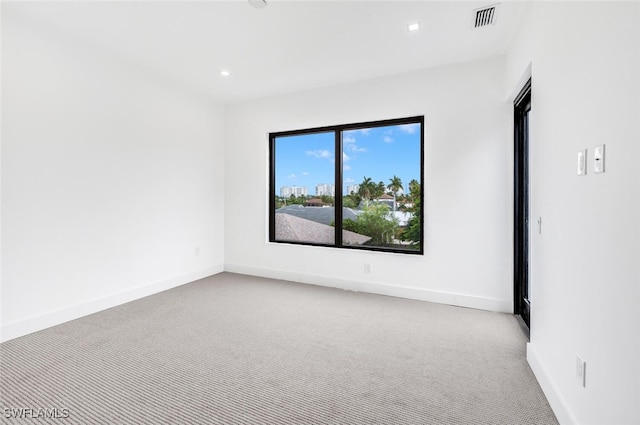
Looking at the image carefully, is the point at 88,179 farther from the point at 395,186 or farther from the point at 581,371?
the point at 581,371

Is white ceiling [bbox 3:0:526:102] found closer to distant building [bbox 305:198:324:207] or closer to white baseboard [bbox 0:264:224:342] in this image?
distant building [bbox 305:198:324:207]

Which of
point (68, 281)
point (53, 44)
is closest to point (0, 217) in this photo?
point (68, 281)

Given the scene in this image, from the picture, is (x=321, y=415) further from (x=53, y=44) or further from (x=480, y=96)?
(x=53, y=44)

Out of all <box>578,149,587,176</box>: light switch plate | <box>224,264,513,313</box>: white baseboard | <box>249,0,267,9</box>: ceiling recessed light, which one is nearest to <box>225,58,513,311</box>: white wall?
<box>224,264,513,313</box>: white baseboard

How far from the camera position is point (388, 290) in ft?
12.6

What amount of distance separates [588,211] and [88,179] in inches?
154

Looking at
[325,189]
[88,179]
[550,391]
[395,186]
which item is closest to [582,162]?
[550,391]

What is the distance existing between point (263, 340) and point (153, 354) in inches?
32.0

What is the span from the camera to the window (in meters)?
3.84

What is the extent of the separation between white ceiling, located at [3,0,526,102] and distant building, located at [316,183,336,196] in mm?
1392

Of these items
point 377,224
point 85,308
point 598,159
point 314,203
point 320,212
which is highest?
point 598,159

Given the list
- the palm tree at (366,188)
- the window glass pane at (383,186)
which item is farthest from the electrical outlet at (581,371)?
the palm tree at (366,188)

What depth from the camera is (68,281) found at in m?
3.04

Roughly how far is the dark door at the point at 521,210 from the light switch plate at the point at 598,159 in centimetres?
192
